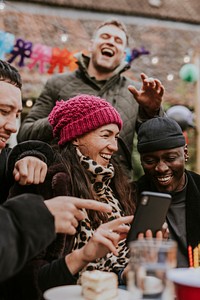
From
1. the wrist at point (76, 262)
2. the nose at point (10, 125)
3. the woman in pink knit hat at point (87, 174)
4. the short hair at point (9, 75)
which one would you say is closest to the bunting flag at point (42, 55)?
the woman in pink knit hat at point (87, 174)

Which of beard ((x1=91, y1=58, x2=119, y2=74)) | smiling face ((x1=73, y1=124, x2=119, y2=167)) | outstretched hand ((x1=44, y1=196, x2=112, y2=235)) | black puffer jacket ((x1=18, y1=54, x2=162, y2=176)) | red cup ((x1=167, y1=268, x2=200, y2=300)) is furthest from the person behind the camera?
beard ((x1=91, y1=58, x2=119, y2=74))

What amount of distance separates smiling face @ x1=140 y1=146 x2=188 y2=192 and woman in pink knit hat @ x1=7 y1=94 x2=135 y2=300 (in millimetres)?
163

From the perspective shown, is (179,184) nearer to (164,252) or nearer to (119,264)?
(119,264)

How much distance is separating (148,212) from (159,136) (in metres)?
1.02

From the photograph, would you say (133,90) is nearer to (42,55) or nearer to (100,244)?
(100,244)

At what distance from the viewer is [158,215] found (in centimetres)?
144

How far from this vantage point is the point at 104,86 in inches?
117

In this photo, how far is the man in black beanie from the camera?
2.31 metres

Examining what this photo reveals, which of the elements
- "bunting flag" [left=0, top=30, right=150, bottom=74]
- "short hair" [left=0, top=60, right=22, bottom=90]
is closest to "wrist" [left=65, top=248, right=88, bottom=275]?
"short hair" [left=0, top=60, right=22, bottom=90]

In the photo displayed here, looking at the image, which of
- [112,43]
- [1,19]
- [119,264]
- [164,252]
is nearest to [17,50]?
[1,19]

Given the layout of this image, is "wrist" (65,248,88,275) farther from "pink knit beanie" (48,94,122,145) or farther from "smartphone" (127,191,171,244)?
"pink knit beanie" (48,94,122,145)

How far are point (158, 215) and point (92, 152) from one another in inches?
30.0

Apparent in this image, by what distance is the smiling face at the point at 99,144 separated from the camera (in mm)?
2152

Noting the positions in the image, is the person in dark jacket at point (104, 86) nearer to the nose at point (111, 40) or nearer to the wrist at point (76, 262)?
the nose at point (111, 40)
